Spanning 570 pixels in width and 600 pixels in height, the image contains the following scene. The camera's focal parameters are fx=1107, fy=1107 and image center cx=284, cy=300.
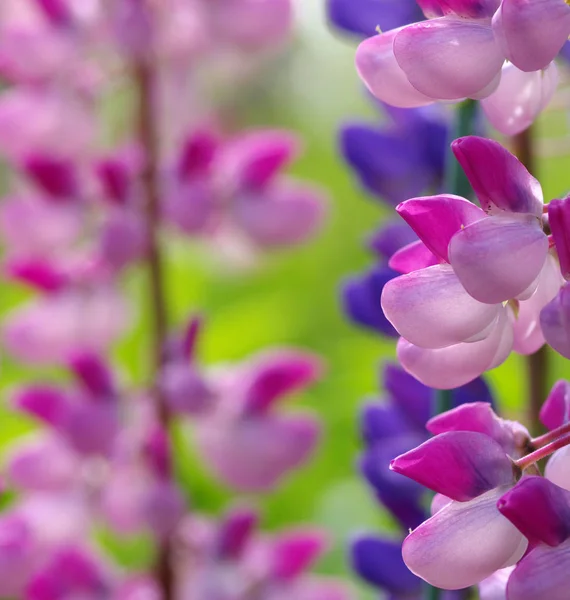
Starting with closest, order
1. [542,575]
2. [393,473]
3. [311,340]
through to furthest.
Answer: [542,575] < [393,473] < [311,340]

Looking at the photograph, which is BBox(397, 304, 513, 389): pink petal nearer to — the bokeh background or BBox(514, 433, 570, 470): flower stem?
BBox(514, 433, 570, 470): flower stem

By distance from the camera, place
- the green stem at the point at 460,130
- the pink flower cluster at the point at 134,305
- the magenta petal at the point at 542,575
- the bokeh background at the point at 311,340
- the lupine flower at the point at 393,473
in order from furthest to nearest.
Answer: the bokeh background at the point at 311,340 < the pink flower cluster at the point at 134,305 < the lupine flower at the point at 393,473 < the green stem at the point at 460,130 < the magenta petal at the point at 542,575

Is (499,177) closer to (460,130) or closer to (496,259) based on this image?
(496,259)

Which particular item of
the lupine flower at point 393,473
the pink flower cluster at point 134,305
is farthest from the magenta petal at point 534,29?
the pink flower cluster at point 134,305

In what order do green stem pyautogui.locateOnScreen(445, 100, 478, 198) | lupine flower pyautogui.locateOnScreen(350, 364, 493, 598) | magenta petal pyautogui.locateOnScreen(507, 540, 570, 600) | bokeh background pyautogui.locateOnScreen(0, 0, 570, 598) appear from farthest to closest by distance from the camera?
bokeh background pyautogui.locateOnScreen(0, 0, 570, 598)
lupine flower pyautogui.locateOnScreen(350, 364, 493, 598)
green stem pyautogui.locateOnScreen(445, 100, 478, 198)
magenta petal pyautogui.locateOnScreen(507, 540, 570, 600)

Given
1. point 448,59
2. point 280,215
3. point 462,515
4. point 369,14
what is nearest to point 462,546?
point 462,515

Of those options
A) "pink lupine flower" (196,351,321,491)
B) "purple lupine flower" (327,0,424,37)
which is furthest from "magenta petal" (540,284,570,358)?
"pink lupine flower" (196,351,321,491)

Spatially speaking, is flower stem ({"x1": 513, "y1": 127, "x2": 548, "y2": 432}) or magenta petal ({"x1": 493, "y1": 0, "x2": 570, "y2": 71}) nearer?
magenta petal ({"x1": 493, "y1": 0, "x2": 570, "y2": 71})

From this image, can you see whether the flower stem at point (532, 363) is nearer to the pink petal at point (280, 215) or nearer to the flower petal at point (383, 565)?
the flower petal at point (383, 565)
